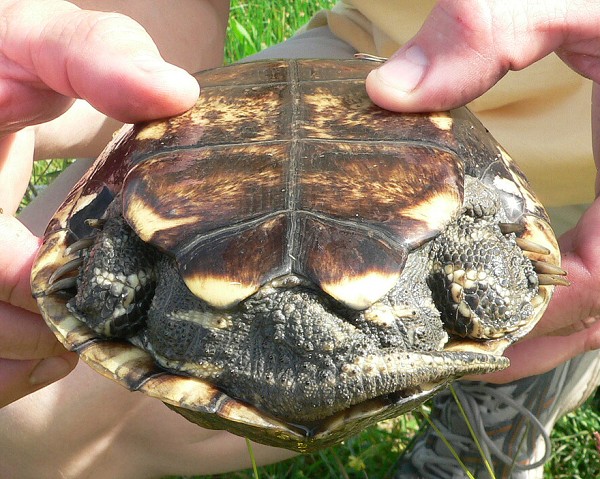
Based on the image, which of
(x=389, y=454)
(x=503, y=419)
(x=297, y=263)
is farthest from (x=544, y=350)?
(x=297, y=263)

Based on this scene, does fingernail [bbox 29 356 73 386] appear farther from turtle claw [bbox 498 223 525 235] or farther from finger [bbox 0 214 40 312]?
turtle claw [bbox 498 223 525 235]

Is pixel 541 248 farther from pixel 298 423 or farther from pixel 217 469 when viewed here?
pixel 217 469

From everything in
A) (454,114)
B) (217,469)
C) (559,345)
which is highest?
(454,114)

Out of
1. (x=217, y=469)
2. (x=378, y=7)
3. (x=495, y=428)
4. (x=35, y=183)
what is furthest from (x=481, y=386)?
(x=35, y=183)

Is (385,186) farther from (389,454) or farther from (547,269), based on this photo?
(389,454)

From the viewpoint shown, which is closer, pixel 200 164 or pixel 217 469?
pixel 200 164

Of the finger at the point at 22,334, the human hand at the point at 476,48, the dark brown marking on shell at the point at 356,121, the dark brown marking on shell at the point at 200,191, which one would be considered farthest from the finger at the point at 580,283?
the finger at the point at 22,334
